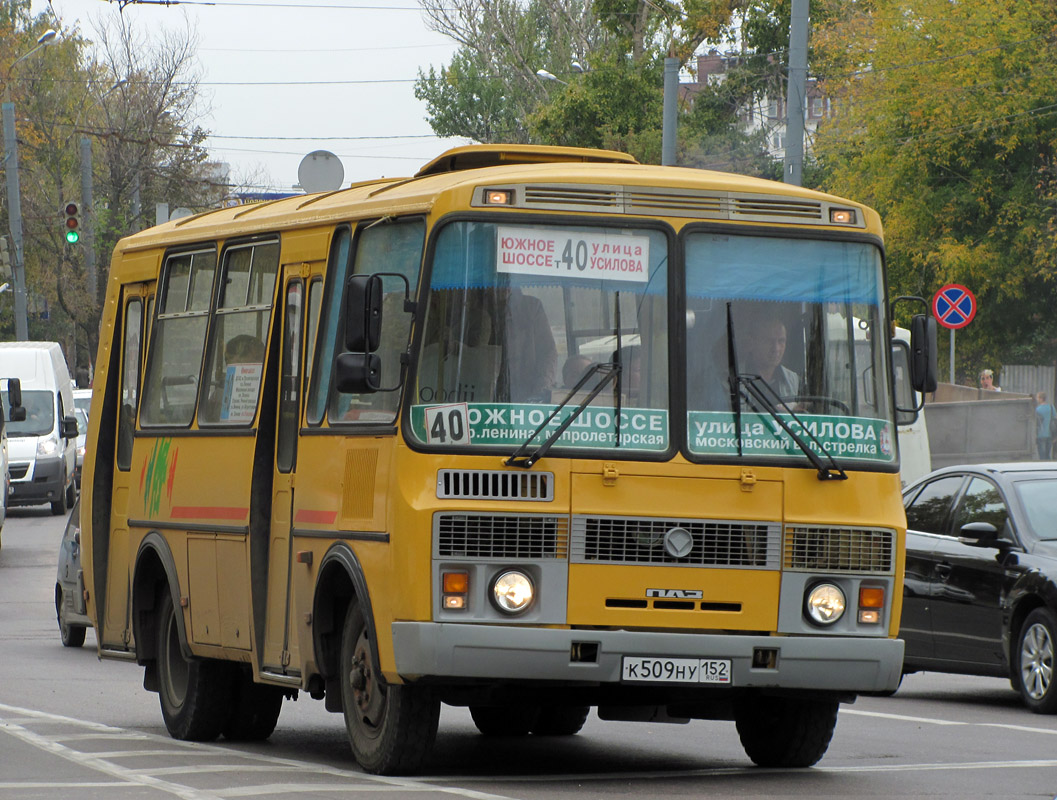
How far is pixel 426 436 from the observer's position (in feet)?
28.6

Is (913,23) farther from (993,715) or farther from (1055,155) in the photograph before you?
(993,715)

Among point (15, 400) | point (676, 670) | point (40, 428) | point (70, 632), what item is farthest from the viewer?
point (40, 428)

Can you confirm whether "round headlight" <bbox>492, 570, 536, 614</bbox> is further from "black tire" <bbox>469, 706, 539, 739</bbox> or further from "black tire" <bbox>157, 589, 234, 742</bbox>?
"black tire" <bbox>157, 589, 234, 742</bbox>

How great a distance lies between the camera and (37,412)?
3412cm

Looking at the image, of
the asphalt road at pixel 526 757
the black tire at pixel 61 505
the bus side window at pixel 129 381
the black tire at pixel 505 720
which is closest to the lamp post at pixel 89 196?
the black tire at pixel 61 505

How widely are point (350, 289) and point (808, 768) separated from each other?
3259 millimetres

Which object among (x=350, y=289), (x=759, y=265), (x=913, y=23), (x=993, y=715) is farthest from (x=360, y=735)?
(x=913, y=23)

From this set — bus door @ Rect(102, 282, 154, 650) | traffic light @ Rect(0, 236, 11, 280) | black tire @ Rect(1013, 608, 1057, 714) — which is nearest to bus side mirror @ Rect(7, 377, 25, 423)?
bus door @ Rect(102, 282, 154, 650)

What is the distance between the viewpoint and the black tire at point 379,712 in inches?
350

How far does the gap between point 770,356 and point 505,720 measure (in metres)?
3.24

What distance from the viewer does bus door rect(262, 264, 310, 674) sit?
10062 mm

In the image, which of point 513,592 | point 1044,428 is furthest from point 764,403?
point 1044,428

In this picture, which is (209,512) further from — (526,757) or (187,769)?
(526,757)

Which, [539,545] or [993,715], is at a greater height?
[539,545]
